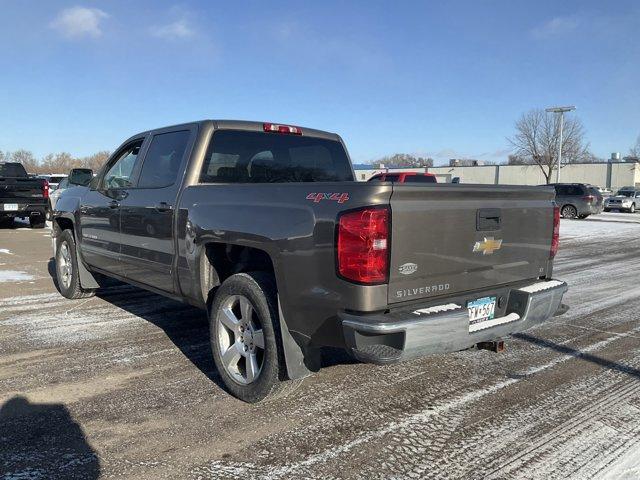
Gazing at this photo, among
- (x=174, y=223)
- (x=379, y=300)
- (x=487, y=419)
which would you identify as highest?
(x=174, y=223)

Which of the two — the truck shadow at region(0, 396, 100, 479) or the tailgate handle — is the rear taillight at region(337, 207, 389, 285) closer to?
the tailgate handle

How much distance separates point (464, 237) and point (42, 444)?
2.84m

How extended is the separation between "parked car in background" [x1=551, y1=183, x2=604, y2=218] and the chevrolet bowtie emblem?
23199mm

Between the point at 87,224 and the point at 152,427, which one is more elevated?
the point at 87,224

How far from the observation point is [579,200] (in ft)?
81.3

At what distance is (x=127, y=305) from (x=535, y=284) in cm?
473

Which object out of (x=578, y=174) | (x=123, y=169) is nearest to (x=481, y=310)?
(x=123, y=169)

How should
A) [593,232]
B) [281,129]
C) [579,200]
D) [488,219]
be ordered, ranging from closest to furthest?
[488,219]
[281,129]
[593,232]
[579,200]

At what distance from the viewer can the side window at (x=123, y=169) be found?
5312 mm

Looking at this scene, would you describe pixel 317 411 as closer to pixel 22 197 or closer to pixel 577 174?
pixel 22 197

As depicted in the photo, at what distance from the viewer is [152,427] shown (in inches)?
131

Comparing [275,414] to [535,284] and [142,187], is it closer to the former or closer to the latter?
[535,284]

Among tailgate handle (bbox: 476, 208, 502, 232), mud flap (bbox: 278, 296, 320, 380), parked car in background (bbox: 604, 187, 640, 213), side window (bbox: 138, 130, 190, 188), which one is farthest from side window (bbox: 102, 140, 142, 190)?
parked car in background (bbox: 604, 187, 640, 213)

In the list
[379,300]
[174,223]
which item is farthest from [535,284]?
[174,223]
